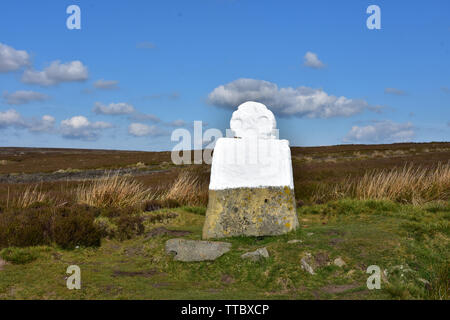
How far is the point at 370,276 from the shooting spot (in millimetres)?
5762

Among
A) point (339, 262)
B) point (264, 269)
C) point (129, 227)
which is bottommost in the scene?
point (264, 269)

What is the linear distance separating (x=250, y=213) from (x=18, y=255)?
14.6 ft

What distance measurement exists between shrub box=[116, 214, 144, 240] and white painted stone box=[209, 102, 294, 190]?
2.44 m

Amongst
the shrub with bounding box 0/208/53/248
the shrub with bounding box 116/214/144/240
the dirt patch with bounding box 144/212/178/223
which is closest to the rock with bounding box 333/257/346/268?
the shrub with bounding box 116/214/144/240

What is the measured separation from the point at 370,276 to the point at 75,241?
231 inches

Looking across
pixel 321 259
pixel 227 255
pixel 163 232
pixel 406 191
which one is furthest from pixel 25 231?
pixel 406 191

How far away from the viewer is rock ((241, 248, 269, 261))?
21.9ft

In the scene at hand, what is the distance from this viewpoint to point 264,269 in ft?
20.7

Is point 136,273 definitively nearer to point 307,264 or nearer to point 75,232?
point 75,232

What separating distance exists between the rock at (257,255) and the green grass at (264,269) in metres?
0.11

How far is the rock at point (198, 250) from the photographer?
708cm

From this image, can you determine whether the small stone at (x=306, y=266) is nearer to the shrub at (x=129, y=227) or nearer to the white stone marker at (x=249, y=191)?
the white stone marker at (x=249, y=191)

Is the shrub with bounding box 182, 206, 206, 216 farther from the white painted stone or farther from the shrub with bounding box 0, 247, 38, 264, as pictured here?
the shrub with bounding box 0, 247, 38, 264
